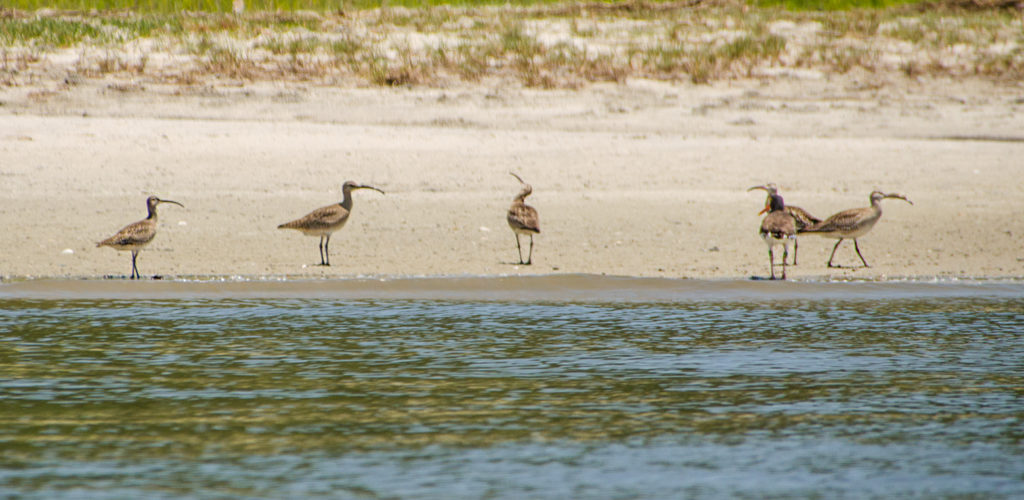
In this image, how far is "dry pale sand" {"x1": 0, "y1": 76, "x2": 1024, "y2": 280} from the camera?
430 inches

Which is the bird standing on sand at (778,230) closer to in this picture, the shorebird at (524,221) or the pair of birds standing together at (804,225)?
the pair of birds standing together at (804,225)

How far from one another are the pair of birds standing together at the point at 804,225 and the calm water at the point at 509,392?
55 centimetres

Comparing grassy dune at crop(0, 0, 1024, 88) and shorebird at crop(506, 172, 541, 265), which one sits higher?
grassy dune at crop(0, 0, 1024, 88)

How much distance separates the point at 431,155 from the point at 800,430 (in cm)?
859

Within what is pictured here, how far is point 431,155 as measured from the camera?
14.0 meters

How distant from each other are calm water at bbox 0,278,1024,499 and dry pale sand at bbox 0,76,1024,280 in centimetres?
112

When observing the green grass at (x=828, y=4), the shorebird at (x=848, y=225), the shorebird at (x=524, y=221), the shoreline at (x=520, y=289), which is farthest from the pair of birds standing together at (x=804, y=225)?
the green grass at (x=828, y=4)

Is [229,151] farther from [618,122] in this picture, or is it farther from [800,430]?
[800,430]

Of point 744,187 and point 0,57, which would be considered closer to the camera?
point 744,187

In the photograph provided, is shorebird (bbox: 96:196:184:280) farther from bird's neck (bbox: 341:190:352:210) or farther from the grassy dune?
the grassy dune

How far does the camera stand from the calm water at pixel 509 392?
522 cm

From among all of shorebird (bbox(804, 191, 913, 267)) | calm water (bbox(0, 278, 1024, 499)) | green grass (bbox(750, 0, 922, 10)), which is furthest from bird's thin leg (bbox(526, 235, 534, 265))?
green grass (bbox(750, 0, 922, 10))

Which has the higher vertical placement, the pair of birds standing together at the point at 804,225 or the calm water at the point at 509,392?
the pair of birds standing together at the point at 804,225

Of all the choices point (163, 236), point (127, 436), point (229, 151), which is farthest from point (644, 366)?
point (229, 151)
